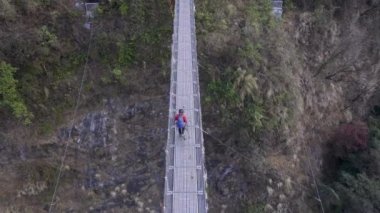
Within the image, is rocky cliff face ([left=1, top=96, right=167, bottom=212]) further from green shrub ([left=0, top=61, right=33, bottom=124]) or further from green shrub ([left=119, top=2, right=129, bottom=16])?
green shrub ([left=119, top=2, right=129, bottom=16])

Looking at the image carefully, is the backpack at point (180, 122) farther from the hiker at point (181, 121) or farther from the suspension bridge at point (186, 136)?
the suspension bridge at point (186, 136)

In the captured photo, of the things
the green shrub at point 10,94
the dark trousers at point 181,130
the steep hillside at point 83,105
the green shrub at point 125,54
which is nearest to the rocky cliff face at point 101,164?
the steep hillside at point 83,105

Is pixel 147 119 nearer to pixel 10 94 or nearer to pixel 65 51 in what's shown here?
pixel 65 51

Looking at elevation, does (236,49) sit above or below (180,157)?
above

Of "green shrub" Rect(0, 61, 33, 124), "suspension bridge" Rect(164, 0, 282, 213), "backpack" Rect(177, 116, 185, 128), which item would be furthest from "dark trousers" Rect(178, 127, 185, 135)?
"green shrub" Rect(0, 61, 33, 124)

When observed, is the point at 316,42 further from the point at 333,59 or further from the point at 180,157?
the point at 180,157

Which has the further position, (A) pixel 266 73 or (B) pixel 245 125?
(A) pixel 266 73

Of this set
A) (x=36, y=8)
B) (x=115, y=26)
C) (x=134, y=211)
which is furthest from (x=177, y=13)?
(x=134, y=211)
